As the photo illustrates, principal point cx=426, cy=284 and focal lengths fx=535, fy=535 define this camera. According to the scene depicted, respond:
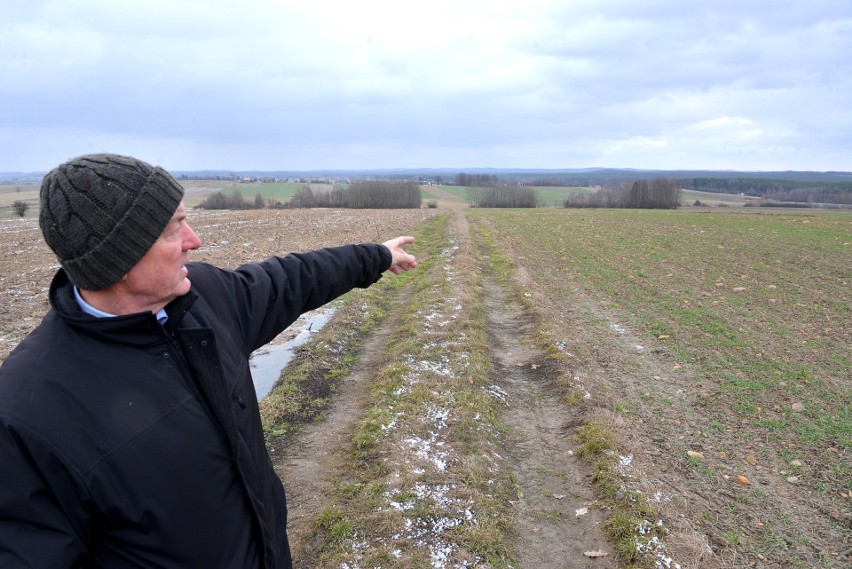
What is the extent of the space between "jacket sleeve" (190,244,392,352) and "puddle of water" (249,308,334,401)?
4118 mm

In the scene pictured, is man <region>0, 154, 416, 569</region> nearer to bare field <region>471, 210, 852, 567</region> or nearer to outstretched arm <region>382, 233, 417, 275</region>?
outstretched arm <region>382, 233, 417, 275</region>

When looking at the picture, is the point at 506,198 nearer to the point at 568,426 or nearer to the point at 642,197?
the point at 642,197

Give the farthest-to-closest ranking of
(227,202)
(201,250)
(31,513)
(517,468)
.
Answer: (227,202) < (201,250) < (517,468) < (31,513)

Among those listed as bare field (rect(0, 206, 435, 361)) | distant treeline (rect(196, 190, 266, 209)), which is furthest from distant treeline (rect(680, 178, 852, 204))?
bare field (rect(0, 206, 435, 361))

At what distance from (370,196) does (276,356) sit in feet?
238

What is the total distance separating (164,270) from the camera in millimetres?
1963

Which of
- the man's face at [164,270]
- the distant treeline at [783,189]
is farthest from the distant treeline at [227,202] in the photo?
the distant treeline at [783,189]

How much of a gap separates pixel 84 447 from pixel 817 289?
17.0 m

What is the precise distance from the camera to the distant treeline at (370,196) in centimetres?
7788

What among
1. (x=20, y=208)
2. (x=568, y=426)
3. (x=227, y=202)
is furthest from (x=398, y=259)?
(x=227, y=202)

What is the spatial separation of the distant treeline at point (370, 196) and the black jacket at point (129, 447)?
76028 millimetres

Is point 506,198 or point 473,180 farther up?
point 473,180

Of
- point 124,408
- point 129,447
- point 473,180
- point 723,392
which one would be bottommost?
point 723,392

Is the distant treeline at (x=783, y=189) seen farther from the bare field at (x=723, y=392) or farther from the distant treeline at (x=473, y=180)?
the bare field at (x=723, y=392)
